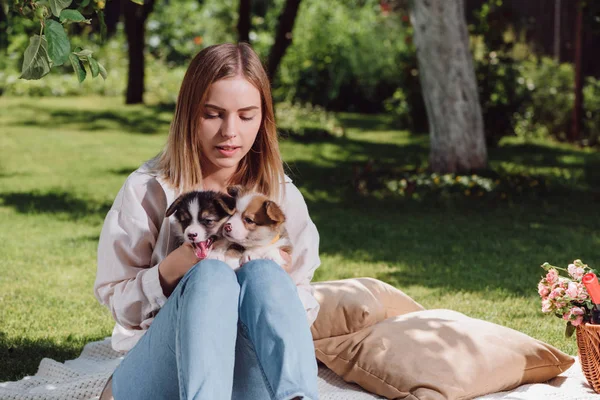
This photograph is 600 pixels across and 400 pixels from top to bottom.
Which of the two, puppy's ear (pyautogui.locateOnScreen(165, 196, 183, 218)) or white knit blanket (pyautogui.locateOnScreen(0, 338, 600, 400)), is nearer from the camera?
puppy's ear (pyautogui.locateOnScreen(165, 196, 183, 218))

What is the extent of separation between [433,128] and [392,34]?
8.78 meters

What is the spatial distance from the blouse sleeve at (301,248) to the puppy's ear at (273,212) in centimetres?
26

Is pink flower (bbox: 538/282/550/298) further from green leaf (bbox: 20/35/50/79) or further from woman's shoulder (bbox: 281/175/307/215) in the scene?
green leaf (bbox: 20/35/50/79)

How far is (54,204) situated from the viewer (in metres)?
8.43

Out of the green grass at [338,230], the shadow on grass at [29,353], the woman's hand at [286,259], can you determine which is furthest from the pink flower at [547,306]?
the shadow on grass at [29,353]

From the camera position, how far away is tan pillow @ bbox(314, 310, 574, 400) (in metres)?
3.70

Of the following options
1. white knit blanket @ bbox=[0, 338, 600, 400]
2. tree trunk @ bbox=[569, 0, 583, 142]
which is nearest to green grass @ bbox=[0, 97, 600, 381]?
white knit blanket @ bbox=[0, 338, 600, 400]

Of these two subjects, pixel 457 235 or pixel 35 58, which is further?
pixel 457 235

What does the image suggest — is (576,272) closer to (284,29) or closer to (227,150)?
(227,150)

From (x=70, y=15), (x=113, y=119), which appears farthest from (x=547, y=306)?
(x=113, y=119)

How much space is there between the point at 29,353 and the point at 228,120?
2.16 m

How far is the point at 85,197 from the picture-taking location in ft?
28.8

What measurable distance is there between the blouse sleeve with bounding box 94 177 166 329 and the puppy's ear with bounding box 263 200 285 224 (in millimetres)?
398

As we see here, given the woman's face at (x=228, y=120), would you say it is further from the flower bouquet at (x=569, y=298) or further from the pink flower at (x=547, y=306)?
the pink flower at (x=547, y=306)
